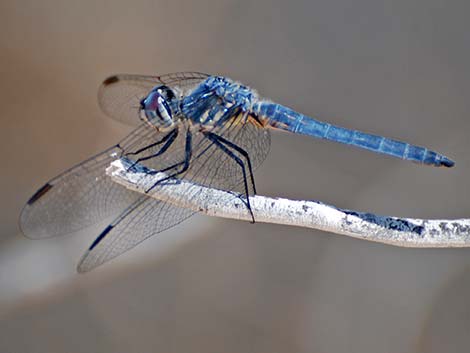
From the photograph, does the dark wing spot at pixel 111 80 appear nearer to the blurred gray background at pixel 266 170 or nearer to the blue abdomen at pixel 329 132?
the blue abdomen at pixel 329 132

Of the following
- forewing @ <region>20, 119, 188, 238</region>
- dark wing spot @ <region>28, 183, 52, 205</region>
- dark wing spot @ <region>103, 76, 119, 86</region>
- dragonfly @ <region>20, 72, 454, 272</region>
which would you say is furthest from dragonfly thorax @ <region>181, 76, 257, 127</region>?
dark wing spot @ <region>28, 183, 52, 205</region>

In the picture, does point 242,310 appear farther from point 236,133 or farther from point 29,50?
point 29,50

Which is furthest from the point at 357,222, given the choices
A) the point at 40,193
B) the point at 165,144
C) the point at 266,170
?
the point at 266,170

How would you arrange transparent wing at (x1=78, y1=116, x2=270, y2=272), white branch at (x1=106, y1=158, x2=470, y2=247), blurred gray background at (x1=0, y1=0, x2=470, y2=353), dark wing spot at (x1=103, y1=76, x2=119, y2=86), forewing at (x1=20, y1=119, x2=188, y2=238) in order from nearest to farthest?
white branch at (x1=106, y1=158, x2=470, y2=247)
transparent wing at (x1=78, y1=116, x2=270, y2=272)
forewing at (x1=20, y1=119, x2=188, y2=238)
dark wing spot at (x1=103, y1=76, x2=119, y2=86)
blurred gray background at (x1=0, y1=0, x2=470, y2=353)

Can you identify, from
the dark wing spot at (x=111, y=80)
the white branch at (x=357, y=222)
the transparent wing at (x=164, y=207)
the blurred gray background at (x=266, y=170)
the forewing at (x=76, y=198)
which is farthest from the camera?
the blurred gray background at (x=266, y=170)

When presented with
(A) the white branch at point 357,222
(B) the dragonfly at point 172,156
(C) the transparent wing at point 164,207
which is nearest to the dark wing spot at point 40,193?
(B) the dragonfly at point 172,156

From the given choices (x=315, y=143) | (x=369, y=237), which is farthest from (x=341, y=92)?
(x=369, y=237)

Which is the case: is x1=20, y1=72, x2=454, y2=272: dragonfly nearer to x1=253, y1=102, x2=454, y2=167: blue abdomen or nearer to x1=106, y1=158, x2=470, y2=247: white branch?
x1=253, y1=102, x2=454, y2=167: blue abdomen
